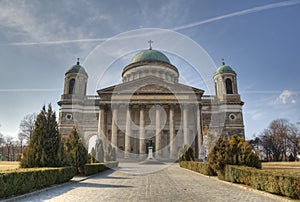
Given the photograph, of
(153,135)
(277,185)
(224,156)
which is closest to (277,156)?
(153,135)

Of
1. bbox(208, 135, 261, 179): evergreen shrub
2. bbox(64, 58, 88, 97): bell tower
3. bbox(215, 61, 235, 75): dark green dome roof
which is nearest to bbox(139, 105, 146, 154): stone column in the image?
bbox(64, 58, 88, 97): bell tower

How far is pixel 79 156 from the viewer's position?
1620cm

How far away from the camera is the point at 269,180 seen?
28.0 ft

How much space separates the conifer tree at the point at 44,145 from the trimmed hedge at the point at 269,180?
363 inches

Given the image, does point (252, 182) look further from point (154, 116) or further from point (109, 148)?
point (154, 116)

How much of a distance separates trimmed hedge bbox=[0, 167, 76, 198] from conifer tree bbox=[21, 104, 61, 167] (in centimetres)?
118

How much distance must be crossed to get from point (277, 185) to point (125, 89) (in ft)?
111

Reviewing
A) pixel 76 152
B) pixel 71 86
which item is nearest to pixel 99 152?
pixel 76 152

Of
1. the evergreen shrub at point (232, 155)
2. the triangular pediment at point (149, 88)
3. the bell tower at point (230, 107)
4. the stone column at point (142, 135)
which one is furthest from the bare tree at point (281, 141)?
the evergreen shrub at point (232, 155)

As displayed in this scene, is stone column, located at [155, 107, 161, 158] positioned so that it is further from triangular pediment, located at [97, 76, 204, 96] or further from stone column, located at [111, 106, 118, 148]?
stone column, located at [111, 106, 118, 148]

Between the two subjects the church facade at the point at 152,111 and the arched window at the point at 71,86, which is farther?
the arched window at the point at 71,86

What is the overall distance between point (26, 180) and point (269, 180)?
894 centimetres

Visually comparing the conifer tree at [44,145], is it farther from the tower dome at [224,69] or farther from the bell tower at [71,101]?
the tower dome at [224,69]

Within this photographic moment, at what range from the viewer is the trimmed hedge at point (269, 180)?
7.32 m
